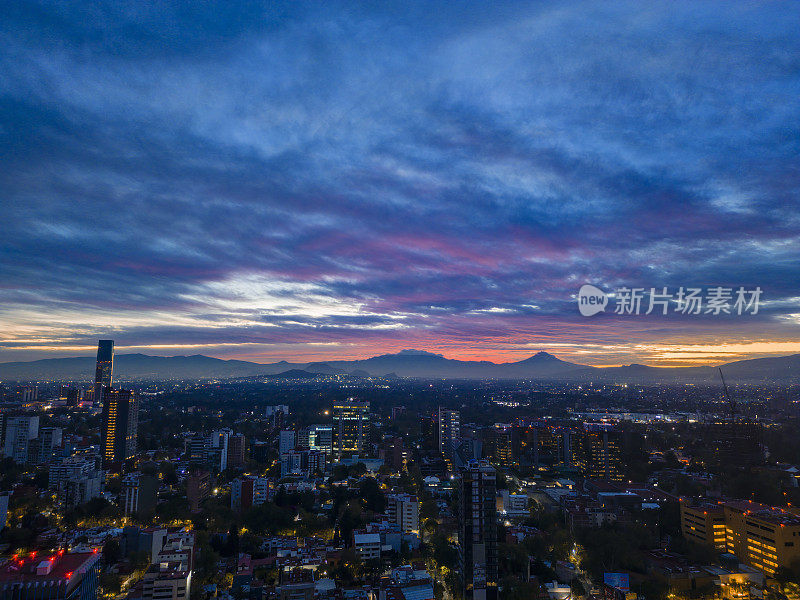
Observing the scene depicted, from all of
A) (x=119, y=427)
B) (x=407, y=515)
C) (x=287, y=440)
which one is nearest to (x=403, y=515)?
(x=407, y=515)

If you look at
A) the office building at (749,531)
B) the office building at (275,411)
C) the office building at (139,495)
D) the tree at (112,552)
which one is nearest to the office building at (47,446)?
the office building at (139,495)

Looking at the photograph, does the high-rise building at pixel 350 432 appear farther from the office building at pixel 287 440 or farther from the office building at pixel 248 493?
the office building at pixel 248 493

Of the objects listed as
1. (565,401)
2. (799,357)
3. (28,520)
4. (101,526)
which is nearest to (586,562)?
(101,526)

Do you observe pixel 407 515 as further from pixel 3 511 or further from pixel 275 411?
pixel 275 411

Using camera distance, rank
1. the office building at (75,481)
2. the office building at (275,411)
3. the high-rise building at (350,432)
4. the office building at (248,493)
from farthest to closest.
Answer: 1. the office building at (275,411)
2. the high-rise building at (350,432)
3. the office building at (75,481)
4. the office building at (248,493)

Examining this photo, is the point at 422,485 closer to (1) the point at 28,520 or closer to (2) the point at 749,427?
(1) the point at 28,520

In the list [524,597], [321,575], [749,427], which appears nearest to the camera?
[524,597]

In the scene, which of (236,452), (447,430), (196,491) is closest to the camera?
(196,491)
